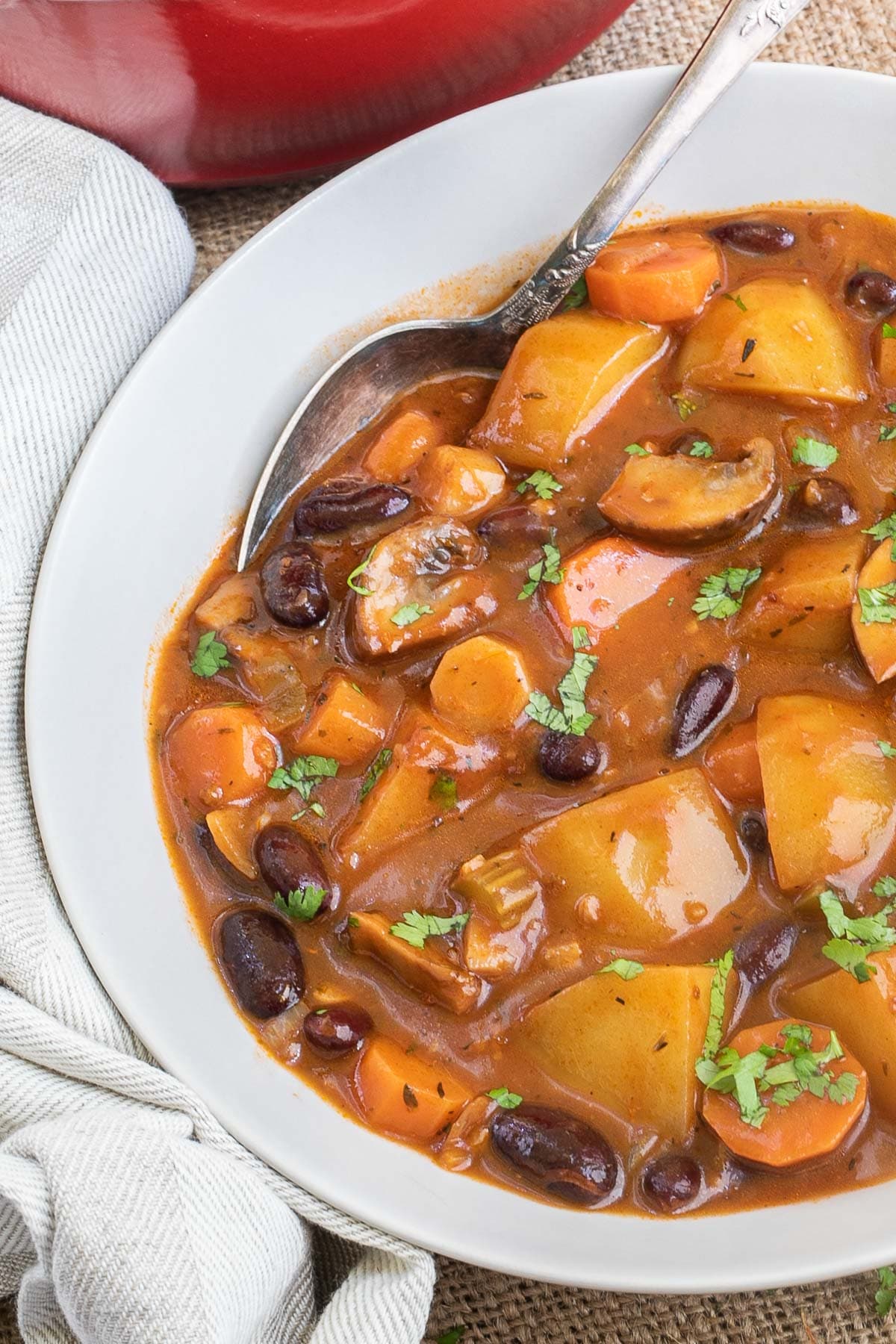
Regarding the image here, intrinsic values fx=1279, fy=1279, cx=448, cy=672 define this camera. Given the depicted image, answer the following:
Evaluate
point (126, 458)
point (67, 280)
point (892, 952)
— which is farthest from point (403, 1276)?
point (67, 280)

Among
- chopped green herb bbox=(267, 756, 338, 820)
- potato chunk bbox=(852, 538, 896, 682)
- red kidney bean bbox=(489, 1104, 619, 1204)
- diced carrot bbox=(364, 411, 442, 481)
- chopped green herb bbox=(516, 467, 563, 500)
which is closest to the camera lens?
red kidney bean bbox=(489, 1104, 619, 1204)

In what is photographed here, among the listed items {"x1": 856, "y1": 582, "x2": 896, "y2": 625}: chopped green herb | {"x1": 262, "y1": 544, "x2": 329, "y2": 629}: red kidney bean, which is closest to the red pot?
{"x1": 262, "y1": 544, "x2": 329, "y2": 629}: red kidney bean

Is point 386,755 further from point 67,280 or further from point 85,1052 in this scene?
point 67,280

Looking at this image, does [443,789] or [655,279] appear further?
[655,279]

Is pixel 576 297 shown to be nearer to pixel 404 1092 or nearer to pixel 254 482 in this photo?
pixel 254 482

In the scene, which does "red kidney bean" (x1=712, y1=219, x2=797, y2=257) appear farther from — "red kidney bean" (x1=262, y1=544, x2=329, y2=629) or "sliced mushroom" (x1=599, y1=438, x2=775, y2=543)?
"red kidney bean" (x1=262, y1=544, x2=329, y2=629)

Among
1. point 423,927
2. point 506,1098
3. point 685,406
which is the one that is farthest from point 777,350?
point 506,1098

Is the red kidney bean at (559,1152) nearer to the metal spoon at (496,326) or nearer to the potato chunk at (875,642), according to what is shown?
the potato chunk at (875,642)
